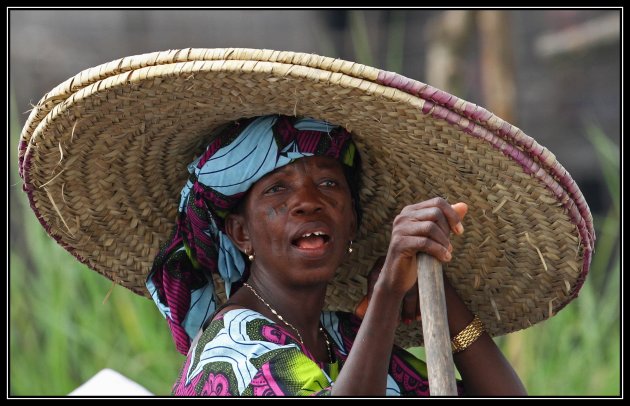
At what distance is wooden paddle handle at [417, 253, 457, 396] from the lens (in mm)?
2256

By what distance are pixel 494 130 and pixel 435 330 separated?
54 centimetres

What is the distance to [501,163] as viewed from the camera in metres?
2.71

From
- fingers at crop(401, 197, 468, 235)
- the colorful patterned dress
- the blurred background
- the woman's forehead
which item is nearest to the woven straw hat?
the woman's forehead

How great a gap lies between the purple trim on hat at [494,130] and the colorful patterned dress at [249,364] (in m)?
0.65

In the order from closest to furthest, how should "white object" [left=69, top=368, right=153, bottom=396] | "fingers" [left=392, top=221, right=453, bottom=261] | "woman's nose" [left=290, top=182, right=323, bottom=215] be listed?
"fingers" [left=392, top=221, right=453, bottom=261]
"woman's nose" [left=290, top=182, right=323, bottom=215]
"white object" [left=69, top=368, right=153, bottom=396]

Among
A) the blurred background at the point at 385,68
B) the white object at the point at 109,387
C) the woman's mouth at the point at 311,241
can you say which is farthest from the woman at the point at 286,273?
the blurred background at the point at 385,68

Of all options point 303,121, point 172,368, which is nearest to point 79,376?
point 172,368

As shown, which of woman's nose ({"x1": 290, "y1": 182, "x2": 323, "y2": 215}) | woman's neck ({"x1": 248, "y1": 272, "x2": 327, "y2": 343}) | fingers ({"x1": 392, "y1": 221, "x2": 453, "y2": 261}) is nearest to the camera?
fingers ({"x1": 392, "y1": 221, "x2": 453, "y2": 261})

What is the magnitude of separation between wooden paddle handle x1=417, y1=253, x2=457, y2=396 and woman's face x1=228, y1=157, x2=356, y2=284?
1.71ft

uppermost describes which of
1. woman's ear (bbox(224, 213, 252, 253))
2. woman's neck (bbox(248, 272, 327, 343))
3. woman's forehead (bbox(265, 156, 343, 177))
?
woman's forehead (bbox(265, 156, 343, 177))

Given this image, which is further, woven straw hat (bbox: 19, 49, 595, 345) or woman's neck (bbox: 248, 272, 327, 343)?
woman's neck (bbox: 248, 272, 327, 343)

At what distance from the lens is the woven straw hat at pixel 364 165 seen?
2.59 meters

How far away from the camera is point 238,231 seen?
10.0 ft

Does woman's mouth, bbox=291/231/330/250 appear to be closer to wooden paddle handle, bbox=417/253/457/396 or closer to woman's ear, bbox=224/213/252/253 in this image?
woman's ear, bbox=224/213/252/253
